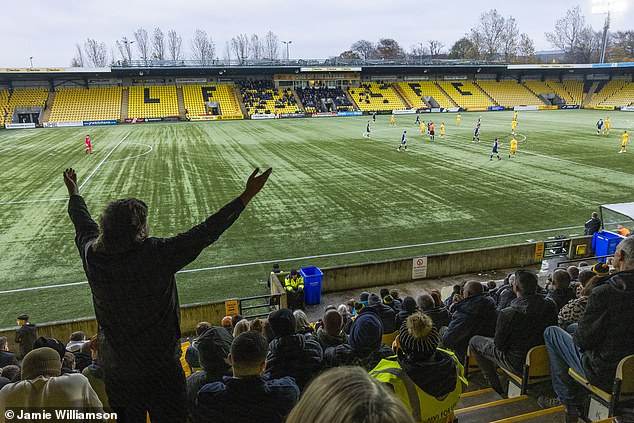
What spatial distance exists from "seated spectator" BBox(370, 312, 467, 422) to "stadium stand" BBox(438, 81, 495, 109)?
2792 inches

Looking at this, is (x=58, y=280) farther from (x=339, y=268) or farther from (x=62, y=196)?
(x=62, y=196)

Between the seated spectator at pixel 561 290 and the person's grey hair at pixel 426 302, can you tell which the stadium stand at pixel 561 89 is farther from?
the person's grey hair at pixel 426 302

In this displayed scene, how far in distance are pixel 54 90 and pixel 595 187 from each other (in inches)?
2591

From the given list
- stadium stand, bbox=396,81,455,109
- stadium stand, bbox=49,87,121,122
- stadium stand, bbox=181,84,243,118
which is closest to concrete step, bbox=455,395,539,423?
stadium stand, bbox=181,84,243,118

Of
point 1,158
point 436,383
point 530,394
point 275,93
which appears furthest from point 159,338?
point 275,93

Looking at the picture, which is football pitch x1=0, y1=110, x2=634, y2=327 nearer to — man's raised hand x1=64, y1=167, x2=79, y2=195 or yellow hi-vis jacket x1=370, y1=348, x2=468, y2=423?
man's raised hand x1=64, y1=167, x2=79, y2=195

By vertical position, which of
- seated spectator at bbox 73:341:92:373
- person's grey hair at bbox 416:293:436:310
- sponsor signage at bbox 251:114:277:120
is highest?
sponsor signage at bbox 251:114:277:120

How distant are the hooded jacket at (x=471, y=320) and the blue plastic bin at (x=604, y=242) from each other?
373 inches

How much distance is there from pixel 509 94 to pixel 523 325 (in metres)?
78.5

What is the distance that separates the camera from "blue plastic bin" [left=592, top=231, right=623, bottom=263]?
12750mm

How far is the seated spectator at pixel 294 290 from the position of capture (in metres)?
10.2

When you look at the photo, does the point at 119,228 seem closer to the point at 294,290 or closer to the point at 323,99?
the point at 294,290

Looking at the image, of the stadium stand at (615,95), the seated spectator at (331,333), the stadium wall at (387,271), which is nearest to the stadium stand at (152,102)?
the stadium wall at (387,271)

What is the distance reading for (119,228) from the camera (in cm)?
291
